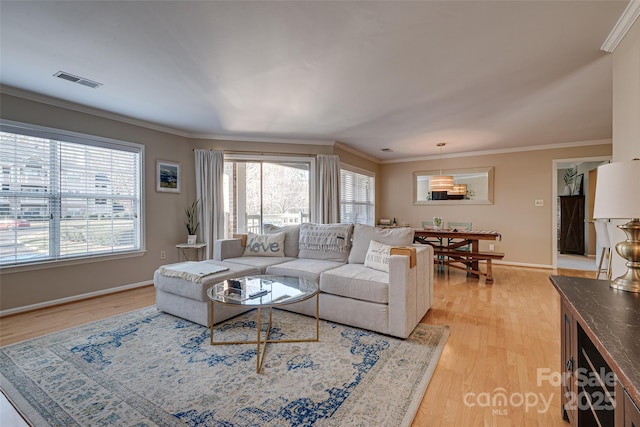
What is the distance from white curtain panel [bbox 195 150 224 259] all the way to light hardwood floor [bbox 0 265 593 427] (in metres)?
1.15

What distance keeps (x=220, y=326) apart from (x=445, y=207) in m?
5.46

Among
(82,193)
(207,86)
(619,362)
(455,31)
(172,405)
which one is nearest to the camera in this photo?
(619,362)

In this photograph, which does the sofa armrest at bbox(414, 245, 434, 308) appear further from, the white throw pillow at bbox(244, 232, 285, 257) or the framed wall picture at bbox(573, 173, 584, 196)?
the framed wall picture at bbox(573, 173, 584, 196)

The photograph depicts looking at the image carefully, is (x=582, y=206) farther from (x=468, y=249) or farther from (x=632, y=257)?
(x=632, y=257)

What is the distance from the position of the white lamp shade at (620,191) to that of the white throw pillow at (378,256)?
1659mm

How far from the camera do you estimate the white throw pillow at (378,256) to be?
9.25ft

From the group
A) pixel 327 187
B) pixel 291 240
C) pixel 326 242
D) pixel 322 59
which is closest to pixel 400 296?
pixel 326 242

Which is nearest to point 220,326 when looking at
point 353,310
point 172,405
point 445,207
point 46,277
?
point 172,405

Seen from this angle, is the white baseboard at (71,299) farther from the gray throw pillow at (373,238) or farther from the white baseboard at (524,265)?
the white baseboard at (524,265)

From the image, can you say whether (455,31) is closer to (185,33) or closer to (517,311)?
(185,33)

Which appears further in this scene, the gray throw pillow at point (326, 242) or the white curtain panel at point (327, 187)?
the white curtain panel at point (327, 187)

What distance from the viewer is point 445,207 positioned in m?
6.39

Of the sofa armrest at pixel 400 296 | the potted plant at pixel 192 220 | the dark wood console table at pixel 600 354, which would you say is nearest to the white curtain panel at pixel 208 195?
the potted plant at pixel 192 220

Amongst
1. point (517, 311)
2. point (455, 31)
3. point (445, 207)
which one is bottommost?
point (517, 311)
